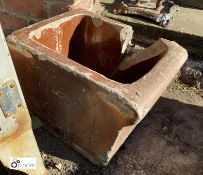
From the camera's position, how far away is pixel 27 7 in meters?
2.27

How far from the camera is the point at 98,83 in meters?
1.47

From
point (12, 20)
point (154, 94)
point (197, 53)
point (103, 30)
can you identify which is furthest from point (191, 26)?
point (12, 20)

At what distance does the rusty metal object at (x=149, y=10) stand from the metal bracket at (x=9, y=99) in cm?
148

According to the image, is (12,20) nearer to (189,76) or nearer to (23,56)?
(23,56)

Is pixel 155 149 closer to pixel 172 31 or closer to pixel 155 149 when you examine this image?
pixel 155 149

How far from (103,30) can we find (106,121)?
0.67 meters

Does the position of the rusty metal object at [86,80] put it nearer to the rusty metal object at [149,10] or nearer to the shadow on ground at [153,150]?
the shadow on ground at [153,150]

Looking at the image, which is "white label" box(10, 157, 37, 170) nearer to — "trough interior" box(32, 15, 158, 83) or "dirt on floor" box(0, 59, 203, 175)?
"dirt on floor" box(0, 59, 203, 175)

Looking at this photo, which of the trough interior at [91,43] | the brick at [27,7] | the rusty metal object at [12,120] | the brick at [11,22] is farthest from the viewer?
the brick at [11,22]

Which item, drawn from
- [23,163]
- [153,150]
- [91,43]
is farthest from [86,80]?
[153,150]

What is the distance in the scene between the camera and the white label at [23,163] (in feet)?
4.95

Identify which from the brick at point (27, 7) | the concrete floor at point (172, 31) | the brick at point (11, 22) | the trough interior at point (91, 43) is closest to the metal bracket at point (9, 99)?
the trough interior at point (91, 43)

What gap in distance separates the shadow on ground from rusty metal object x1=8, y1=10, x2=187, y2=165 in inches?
3.3

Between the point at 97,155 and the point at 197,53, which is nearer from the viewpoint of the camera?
the point at 97,155
